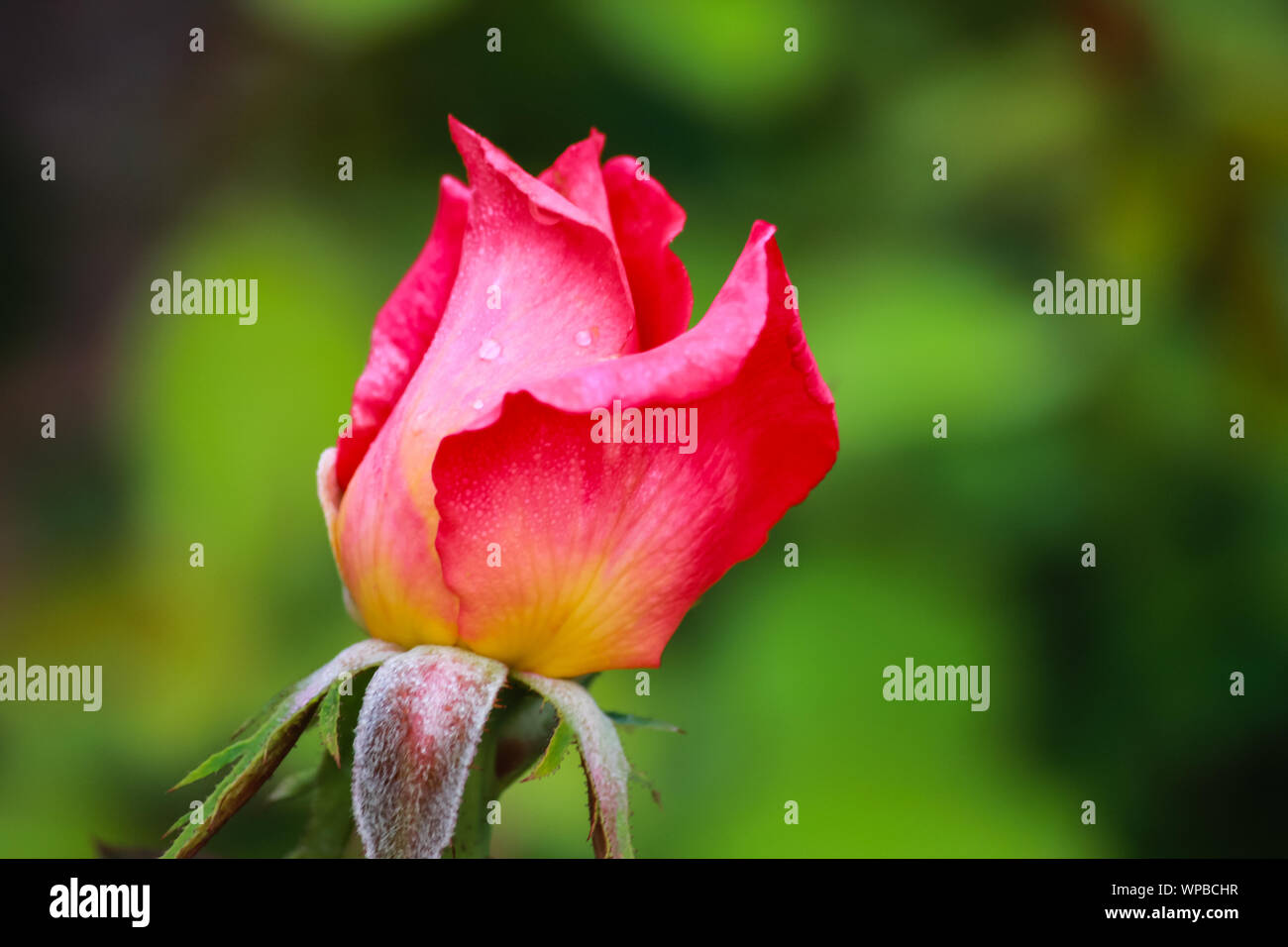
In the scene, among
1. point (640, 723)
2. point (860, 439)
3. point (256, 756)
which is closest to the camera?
point (256, 756)

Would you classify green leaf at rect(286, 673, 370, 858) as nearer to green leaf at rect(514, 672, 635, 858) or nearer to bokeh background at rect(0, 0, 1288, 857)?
green leaf at rect(514, 672, 635, 858)

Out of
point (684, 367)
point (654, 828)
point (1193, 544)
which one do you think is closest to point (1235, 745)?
point (1193, 544)

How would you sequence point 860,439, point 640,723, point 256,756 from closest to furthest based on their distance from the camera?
1. point 256,756
2. point 640,723
3. point 860,439

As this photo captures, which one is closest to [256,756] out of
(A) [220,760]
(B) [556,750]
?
(A) [220,760]

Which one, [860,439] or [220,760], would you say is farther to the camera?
[860,439]

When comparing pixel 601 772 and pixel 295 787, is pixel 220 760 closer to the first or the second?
pixel 295 787
